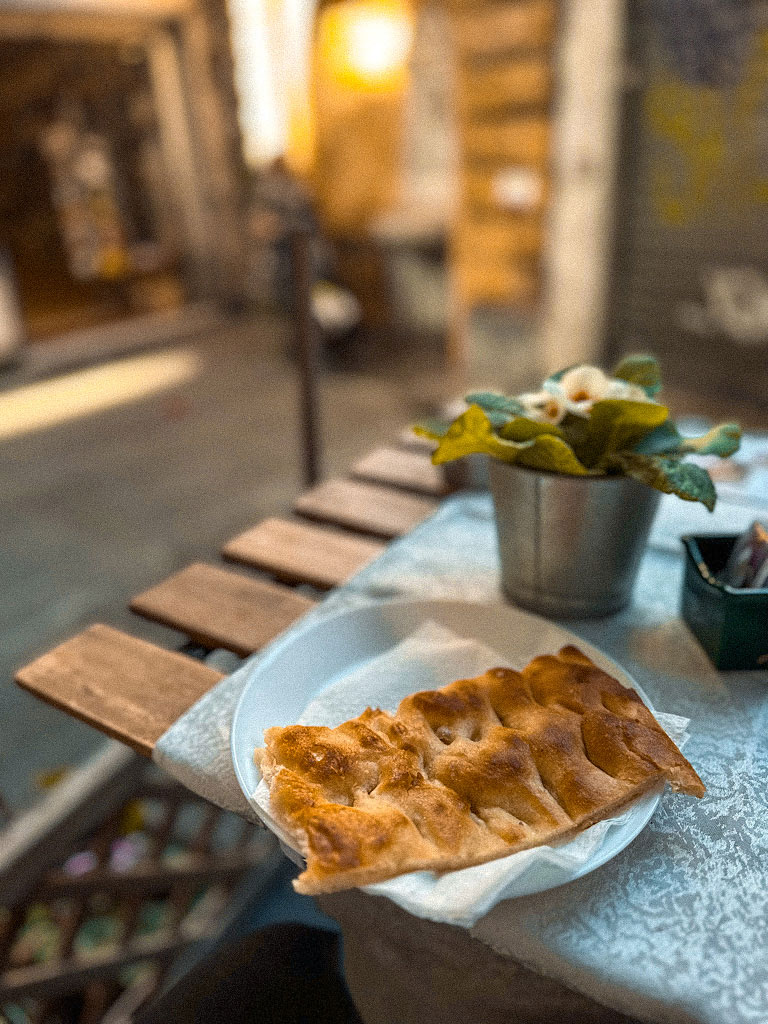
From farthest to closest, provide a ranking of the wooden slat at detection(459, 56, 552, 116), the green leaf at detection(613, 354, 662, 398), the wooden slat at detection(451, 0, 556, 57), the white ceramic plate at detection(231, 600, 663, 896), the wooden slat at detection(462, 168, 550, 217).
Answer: the wooden slat at detection(462, 168, 550, 217) < the wooden slat at detection(459, 56, 552, 116) < the wooden slat at detection(451, 0, 556, 57) < the green leaf at detection(613, 354, 662, 398) < the white ceramic plate at detection(231, 600, 663, 896)

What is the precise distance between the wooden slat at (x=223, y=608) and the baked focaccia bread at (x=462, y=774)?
0.36m

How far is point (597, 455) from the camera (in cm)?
96

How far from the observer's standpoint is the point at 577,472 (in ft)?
3.01

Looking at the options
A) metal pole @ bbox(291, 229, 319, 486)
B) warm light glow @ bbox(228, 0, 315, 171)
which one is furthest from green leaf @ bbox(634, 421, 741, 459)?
warm light glow @ bbox(228, 0, 315, 171)

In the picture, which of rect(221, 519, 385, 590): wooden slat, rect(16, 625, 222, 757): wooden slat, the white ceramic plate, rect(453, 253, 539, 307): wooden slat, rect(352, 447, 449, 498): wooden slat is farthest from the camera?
rect(453, 253, 539, 307): wooden slat

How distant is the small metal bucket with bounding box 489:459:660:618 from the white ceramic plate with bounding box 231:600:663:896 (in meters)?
0.06

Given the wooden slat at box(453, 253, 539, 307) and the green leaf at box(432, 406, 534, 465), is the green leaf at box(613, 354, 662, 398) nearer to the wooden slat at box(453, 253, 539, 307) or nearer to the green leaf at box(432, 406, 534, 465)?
the green leaf at box(432, 406, 534, 465)

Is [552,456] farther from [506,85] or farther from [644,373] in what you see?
[506,85]

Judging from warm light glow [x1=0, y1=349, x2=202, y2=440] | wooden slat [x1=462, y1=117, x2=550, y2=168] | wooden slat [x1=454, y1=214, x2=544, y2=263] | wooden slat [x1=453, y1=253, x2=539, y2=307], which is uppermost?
wooden slat [x1=462, y1=117, x2=550, y2=168]

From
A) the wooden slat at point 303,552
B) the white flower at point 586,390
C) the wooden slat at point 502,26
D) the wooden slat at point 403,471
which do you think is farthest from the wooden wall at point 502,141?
the white flower at point 586,390

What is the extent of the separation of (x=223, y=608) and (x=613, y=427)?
63 centimetres

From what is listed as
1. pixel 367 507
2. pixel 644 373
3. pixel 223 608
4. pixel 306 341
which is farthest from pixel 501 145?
pixel 223 608

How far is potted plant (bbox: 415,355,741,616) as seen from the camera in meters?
0.91

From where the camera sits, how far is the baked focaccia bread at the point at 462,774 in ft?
2.02
